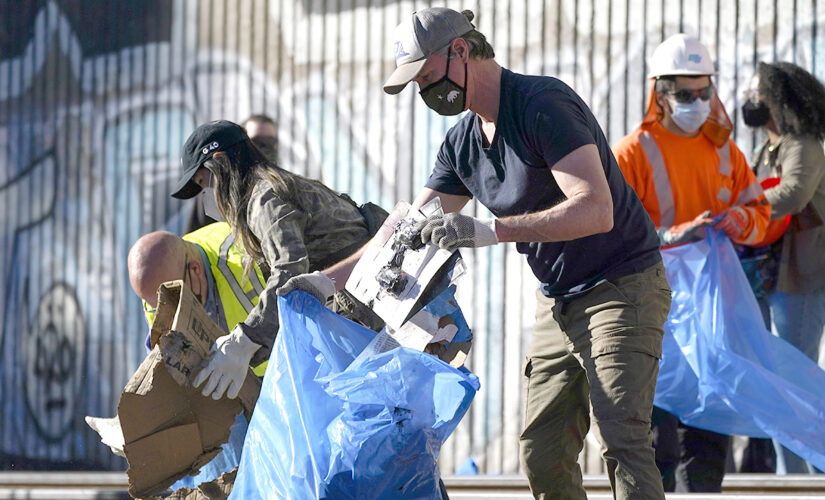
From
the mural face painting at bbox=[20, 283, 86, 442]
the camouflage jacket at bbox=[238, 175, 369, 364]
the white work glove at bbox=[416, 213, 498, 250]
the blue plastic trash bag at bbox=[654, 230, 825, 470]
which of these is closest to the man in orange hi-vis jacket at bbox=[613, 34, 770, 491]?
the blue plastic trash bag at bbox=[654, 230, 825, 470]

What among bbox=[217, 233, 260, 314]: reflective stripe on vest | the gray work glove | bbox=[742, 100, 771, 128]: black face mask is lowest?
bbox=[217, 233, 260, 314]: reflective stripe on vest

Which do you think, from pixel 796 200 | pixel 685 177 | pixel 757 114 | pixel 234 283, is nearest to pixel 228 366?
pixel 234 283

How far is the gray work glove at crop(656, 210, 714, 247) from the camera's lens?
502 centimetres

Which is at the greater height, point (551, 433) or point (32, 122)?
point (32, 122)

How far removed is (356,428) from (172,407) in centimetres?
Result: 87

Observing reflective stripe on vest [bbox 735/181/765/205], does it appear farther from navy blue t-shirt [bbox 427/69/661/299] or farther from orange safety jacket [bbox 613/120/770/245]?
navy blue t-shirt [bbox 427/69/661/299]

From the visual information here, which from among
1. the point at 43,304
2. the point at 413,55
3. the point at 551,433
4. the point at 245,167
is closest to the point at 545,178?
the point at 413,55

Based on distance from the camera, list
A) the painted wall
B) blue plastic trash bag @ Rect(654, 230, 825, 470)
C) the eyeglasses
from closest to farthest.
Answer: blue plastic trash bag @ Rect(654, 230, 825, 470) < the eyeglasses < the painted wall

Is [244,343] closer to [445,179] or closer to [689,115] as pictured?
[445,179]

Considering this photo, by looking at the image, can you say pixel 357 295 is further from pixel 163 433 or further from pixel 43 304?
pixel 43 304

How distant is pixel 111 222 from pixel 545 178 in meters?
4.95

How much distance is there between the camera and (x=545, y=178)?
354cm

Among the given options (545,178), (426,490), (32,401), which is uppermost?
(545,178)

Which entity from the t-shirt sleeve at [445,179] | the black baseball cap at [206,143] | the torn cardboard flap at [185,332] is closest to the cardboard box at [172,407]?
the torn cardboard flap at [185,332]
